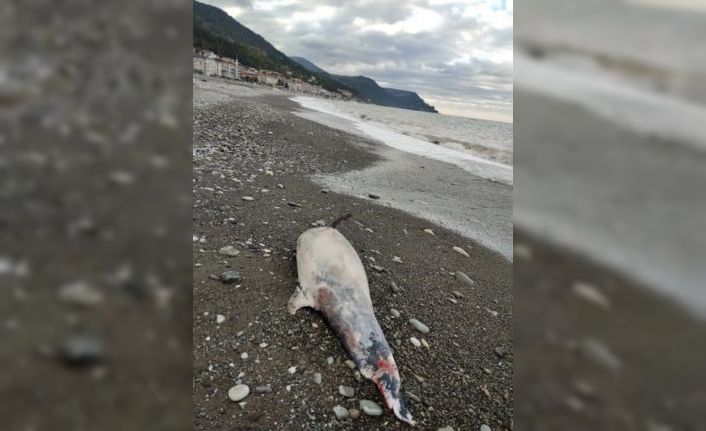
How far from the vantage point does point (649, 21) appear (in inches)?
18.5

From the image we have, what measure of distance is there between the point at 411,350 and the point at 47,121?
7.18 feet

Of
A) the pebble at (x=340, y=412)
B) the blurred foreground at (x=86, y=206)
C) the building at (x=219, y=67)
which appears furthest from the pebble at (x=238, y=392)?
the building at (x=219, y=67)

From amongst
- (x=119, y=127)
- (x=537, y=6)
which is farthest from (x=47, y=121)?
(x=537, y=6)

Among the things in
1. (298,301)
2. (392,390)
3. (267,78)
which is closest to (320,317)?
(298,301)

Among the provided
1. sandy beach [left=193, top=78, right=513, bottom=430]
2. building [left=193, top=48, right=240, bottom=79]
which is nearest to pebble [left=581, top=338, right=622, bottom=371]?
sandy beach [left=193, top=78, right=513, bottom=430]

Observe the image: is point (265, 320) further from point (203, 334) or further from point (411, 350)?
point (411, 350)

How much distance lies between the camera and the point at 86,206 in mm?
489

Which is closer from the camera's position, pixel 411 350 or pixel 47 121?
pixel 47 121

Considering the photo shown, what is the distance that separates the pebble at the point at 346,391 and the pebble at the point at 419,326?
0.80 m

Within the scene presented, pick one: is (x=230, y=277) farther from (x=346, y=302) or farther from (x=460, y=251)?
(x=460, y=251)

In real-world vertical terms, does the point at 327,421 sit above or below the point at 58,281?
below

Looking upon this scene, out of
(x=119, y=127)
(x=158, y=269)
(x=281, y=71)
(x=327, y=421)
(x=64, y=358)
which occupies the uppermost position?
(x=281, y=71)

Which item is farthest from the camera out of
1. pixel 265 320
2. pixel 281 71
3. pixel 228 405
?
pixel 281 71

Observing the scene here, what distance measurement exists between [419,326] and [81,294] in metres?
2.30
